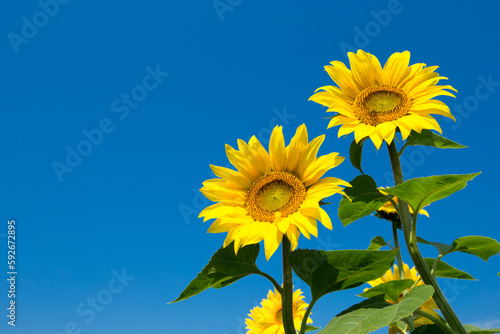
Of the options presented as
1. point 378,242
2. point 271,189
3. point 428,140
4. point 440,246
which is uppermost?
point 428,140

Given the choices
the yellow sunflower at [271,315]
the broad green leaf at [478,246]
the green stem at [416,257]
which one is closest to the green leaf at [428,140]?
the green stem at [416,257]

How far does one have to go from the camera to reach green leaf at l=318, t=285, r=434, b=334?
6.05ft

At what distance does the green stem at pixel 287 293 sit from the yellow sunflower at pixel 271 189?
8 cm

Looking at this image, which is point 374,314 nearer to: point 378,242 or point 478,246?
point 478,246

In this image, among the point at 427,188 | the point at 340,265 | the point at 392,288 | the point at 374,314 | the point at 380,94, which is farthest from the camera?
the point at 380,94

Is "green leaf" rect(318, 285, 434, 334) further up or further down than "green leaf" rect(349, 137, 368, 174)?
further down

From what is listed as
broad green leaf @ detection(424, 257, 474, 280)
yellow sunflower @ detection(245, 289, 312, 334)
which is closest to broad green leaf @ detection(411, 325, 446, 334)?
broad green leaf @ detection(424, 257, 474, 280)

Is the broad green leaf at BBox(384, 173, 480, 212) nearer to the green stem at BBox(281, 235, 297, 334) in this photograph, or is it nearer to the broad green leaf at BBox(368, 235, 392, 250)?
the green stem at BBox(281, 235, 297, 334)

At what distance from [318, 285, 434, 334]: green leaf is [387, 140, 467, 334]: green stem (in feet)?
0.73

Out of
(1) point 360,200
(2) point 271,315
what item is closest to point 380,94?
(1) point 360,200

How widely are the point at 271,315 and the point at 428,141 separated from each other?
2.00m

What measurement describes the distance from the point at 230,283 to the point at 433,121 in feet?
4.72

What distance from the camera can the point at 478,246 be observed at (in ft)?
8.30

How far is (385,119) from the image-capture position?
257cm
